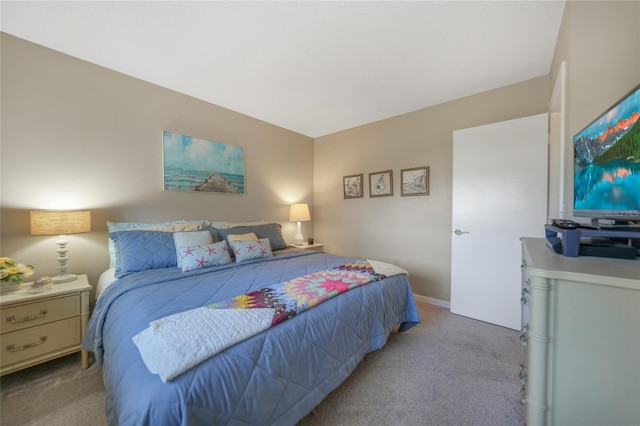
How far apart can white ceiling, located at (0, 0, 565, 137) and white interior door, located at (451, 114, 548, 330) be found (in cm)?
64

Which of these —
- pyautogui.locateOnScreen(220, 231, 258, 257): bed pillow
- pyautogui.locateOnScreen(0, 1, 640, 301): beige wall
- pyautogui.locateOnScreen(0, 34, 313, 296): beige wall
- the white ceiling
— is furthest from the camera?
pyautogui.locateOnScreen(220, 231, 258, 257): bed pillow

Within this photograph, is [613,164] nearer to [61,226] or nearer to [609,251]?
[609,251]

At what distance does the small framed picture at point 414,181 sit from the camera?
3.08 meters

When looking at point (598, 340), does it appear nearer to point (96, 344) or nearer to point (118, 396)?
point (118, 396)

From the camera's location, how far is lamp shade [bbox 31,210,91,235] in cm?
176

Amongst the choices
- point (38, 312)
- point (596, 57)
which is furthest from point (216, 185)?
point (596, 57)

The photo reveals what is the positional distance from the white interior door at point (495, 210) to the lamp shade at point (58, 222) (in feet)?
11.7

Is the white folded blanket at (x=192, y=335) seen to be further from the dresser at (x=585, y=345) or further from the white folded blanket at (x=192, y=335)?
the dresser at (x=585, y=345)

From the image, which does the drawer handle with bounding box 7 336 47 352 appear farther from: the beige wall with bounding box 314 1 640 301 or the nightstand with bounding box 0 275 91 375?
the beige wall with bounding box 314 1 640 301

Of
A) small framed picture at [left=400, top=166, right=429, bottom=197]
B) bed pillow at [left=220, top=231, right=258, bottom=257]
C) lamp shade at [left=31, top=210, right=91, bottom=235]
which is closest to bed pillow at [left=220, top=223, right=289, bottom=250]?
bed pillow at [left=220, top=231, right=258, bottom=257]

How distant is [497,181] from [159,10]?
3.23 metres

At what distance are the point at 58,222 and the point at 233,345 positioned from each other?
6.20 ft

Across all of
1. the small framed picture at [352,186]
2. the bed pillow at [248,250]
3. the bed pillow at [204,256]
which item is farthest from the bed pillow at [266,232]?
the small framed picture at [352,186]

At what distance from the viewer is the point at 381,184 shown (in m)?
3.50
